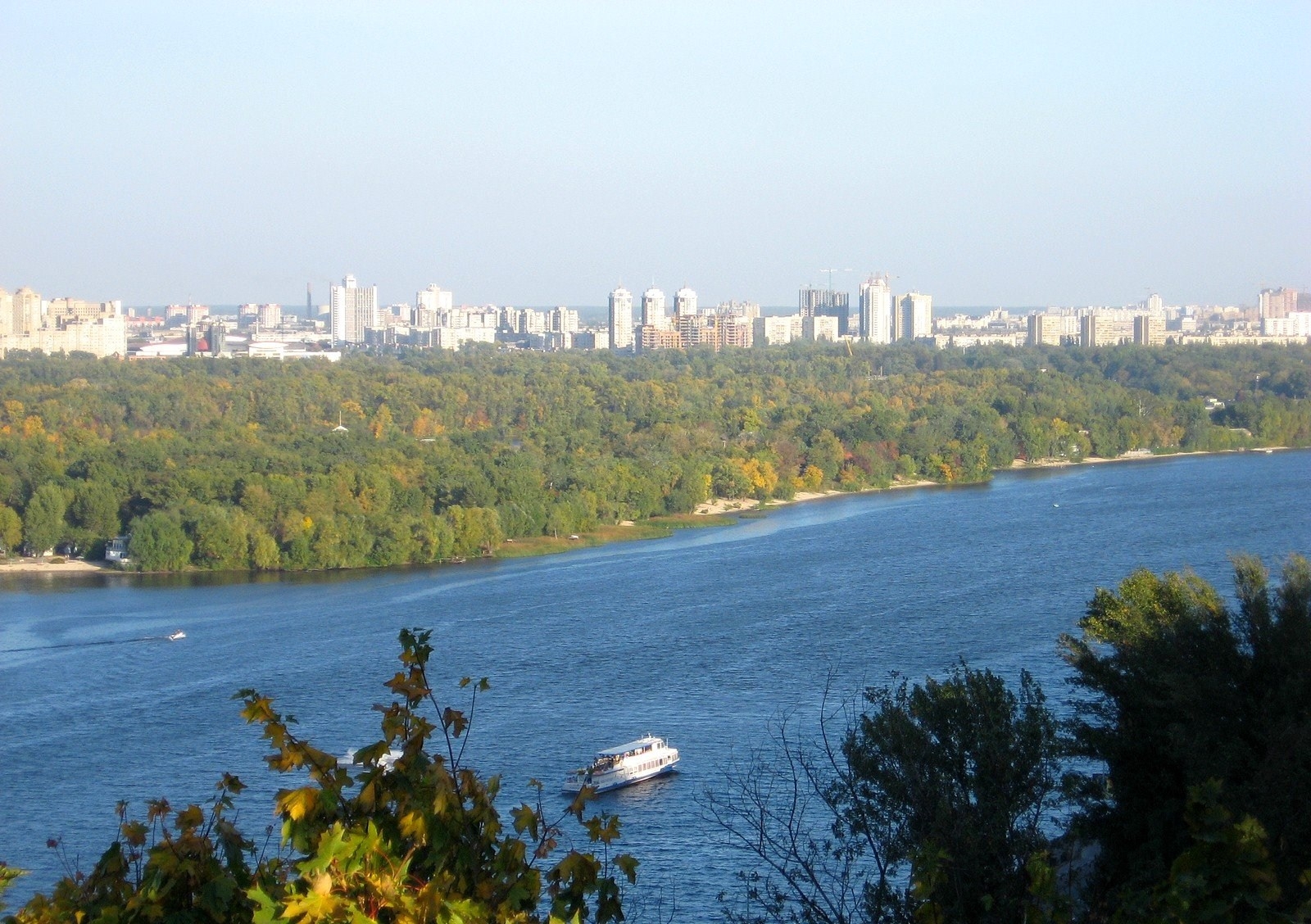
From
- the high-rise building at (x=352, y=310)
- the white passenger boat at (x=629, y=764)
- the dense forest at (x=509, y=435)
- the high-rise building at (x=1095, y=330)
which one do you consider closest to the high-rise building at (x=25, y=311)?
the dense forest at (x=509, y=435)

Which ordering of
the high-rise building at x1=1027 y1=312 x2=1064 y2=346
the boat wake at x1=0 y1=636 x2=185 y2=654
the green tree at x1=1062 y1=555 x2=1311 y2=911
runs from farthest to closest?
1. the high-rise building at x1=1027 y1=312 x2=1064 y2=346
2. the boat wake at x1=0 y1=636 x2=185 y2=654
3. the green tree at x1=1062 y1=555 x2=1311 y2=911

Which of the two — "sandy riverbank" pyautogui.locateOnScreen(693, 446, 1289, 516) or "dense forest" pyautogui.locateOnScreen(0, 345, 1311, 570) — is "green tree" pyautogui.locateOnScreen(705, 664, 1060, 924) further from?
"sandy riverbank" pyautogui.locateOnScreen(693, 446, 1289, 516)

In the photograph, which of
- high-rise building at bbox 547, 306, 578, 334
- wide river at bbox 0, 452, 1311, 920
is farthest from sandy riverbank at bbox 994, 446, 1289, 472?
high-rise building at bbox 547, 306, 578, 334

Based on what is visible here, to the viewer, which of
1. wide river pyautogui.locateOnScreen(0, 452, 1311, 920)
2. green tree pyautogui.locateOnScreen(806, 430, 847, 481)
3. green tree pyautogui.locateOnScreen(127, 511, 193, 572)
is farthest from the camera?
green tree pyautogui.locateOnScreen(806, 430, 847, 481)

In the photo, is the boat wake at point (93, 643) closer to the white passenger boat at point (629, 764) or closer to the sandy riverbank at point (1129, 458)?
the white passenger boat at point (629, 764)

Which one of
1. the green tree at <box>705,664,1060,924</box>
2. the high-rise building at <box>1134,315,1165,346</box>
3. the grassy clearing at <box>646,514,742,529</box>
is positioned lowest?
the grassy clearing at <box>646,514,742,529</box>
